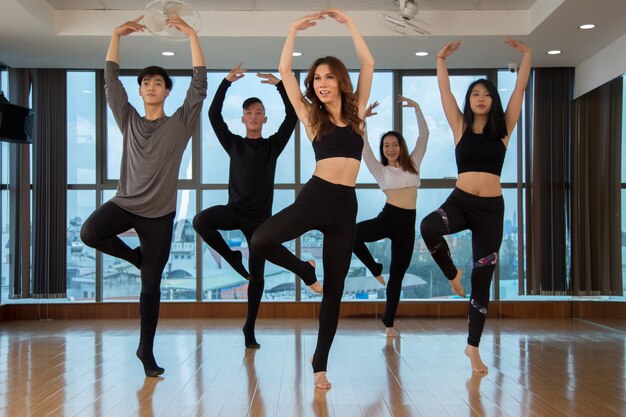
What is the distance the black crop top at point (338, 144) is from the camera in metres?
Result: 3.53

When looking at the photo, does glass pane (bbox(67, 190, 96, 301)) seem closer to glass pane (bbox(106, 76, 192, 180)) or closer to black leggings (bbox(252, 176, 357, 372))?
glass pane (bbox(106, 76, 192, 180))

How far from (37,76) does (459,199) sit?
15.8ft

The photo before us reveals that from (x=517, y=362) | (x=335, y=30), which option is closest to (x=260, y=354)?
(x=517, y=362)

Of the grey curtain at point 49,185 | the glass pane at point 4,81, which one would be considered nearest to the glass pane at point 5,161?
the grey curtain at point 49,185

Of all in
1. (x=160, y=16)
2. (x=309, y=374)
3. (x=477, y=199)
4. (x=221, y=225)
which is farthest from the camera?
(x=221, y=225)

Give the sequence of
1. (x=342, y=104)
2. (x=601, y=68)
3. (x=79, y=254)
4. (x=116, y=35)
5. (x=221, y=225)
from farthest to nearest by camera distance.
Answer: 1. (x=79, y=254)
2. (x=601, y=68)
3. (x=221, y=225)
4. (x=116, y=35)
5. (x=342, y=104)

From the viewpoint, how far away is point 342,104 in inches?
142

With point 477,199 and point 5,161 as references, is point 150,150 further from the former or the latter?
point 5,161

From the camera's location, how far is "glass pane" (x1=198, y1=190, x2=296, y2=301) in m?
7.20

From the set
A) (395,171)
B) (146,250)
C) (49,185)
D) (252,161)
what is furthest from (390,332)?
(49,185)

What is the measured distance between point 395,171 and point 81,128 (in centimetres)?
350

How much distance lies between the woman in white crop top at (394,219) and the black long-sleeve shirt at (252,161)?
2.63ft

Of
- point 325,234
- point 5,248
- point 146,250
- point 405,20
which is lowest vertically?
point 5,248

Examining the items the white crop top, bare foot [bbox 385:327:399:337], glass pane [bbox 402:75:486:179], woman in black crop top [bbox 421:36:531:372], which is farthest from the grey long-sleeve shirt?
glass pane [bbox 402:75:486:179]
